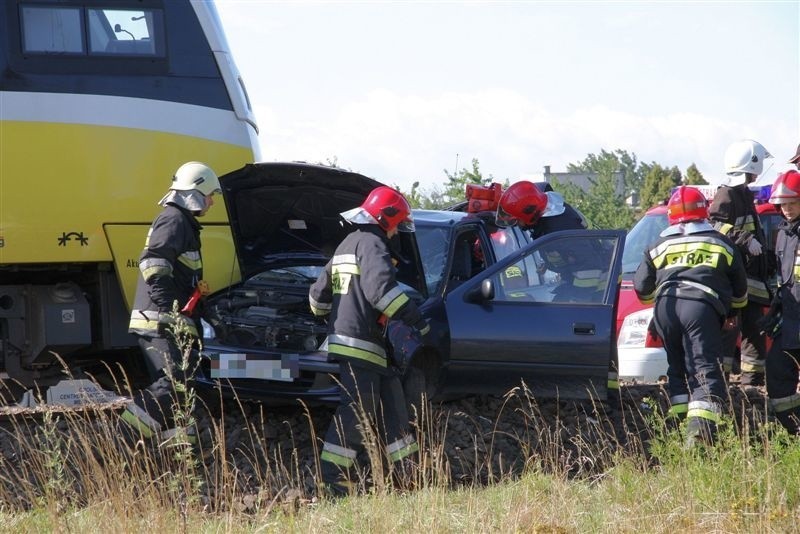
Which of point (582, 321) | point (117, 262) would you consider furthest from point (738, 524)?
point (117, 262)

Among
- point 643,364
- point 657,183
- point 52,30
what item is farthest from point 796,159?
point 657,183

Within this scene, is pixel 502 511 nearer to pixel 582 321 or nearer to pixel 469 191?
pixel 582 321

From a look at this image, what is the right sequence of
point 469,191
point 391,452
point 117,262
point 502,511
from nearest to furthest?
point 502,511
point 391,452
point 117,262
point 469,191

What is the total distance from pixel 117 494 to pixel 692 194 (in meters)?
4.08

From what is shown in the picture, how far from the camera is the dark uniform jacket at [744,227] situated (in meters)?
7.82

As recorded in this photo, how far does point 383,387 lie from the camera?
21.5ft

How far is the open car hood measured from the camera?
24.2ft

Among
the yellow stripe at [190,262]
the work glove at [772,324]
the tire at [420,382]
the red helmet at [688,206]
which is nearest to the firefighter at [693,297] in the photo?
the red helmet at [688,206]

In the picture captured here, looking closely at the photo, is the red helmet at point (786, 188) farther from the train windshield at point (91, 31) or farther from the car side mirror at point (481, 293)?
the train windshield at point (91, 31)

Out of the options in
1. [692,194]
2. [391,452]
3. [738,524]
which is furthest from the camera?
[692,194]

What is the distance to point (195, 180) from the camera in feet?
23.0

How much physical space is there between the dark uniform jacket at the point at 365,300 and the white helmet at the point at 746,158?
9.86 feet

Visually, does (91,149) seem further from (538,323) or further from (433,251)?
(538,323)

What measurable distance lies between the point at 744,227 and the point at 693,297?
1.29m
